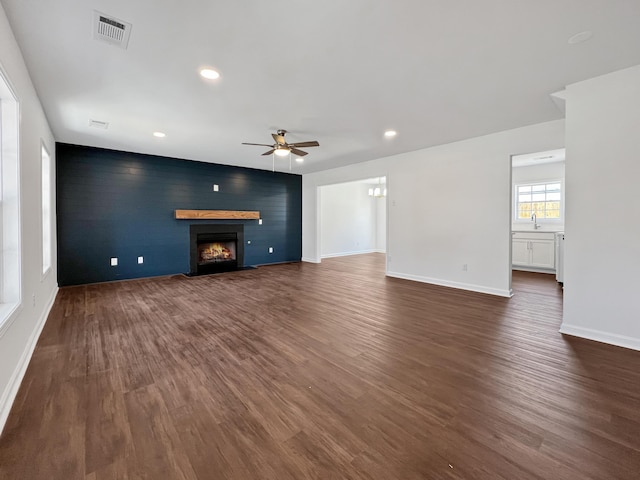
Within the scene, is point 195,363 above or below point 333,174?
below

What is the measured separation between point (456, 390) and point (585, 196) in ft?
8.19

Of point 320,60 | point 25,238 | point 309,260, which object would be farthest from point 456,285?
point 25,238

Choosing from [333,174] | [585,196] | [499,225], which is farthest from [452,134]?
[333,174]

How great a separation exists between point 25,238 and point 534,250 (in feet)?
27.3

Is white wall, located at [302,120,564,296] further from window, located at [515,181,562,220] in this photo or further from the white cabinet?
window, located at [515,181,562,220]

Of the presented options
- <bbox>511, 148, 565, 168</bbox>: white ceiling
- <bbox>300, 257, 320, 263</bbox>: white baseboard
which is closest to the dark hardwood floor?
<bbox>511, 148, 565, 168</bbox>: white ceiling

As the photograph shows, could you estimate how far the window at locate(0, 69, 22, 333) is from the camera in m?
2.17

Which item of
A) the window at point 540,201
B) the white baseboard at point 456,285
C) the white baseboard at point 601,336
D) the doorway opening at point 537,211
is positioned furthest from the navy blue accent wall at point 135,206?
the window at point 540,201

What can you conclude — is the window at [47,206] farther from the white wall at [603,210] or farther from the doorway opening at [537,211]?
the doorway opening at [537,211]

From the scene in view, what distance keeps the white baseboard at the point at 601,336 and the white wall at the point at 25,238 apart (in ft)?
15.2

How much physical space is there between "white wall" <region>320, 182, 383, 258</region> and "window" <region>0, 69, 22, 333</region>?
6987mm

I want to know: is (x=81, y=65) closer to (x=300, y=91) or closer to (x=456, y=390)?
(x=300, y=91)

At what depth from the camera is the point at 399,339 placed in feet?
9.25

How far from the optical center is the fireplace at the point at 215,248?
6.55 m
